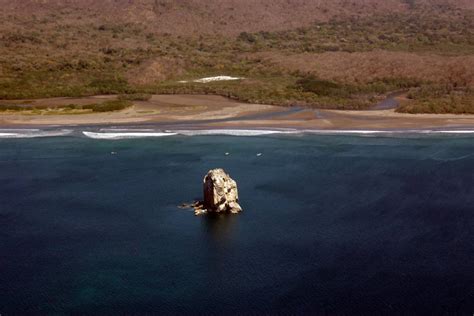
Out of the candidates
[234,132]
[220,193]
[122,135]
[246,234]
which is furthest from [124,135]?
[246,234]

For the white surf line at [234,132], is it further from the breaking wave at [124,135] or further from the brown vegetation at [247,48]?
the brown vegetation at [247,48]

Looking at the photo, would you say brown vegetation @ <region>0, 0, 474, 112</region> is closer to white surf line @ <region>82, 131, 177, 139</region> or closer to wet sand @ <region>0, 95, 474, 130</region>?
wet sand @ <region>0, 95, 474, 130</region>

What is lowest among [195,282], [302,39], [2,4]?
[195,282]

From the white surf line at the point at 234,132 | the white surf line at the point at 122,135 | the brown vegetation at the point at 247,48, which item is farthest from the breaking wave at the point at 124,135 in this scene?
the brown vegetation at the point at 247,48

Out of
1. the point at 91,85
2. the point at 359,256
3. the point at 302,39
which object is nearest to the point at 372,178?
the point at 359,256

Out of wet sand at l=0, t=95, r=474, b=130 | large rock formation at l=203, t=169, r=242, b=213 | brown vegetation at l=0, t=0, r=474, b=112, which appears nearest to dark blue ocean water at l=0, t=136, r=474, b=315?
large rock formation at l=203, t=169, r=242, b=213

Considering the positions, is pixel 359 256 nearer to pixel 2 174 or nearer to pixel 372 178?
pixel 372 178

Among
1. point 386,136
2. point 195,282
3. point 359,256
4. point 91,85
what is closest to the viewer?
point 195,282
